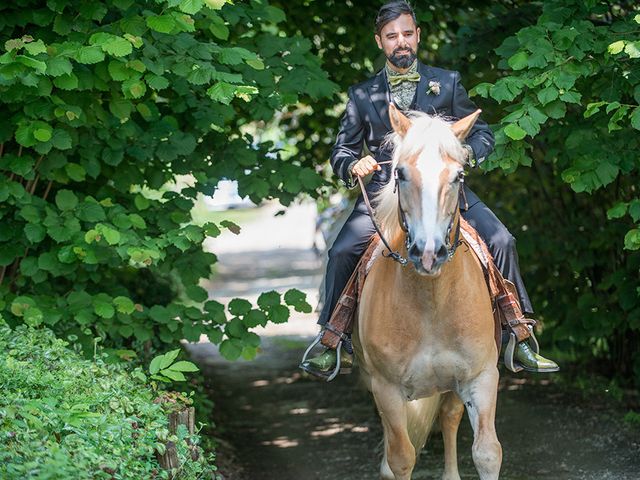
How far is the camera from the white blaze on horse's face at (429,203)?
16.2 ft

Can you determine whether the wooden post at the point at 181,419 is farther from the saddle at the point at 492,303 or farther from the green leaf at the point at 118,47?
the green leaf at the point at 118,47

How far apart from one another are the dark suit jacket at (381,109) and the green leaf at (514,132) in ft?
1.04

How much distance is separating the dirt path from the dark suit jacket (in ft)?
8.88

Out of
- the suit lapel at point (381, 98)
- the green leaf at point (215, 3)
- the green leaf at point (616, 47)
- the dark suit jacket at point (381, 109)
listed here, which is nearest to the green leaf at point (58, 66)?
the green leaf at point (215, 3)

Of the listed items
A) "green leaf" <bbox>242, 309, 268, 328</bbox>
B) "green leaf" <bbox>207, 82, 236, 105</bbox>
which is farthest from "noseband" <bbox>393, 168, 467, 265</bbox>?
"green leaf" <bbox>242, 309, 268, 328</bbox>

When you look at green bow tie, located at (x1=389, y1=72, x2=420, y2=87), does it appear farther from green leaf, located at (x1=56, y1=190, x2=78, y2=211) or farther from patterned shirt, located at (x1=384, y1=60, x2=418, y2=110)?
green leaf, located at (x1=56, y1=190, x2=78, y2=211)

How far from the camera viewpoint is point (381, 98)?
Result: 652 centimetres

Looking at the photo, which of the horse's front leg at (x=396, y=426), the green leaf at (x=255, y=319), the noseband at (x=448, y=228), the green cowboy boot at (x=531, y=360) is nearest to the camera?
the noseband at (x=448, y=228)

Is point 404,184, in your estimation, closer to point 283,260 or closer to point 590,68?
point 590,68

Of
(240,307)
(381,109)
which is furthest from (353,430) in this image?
(381,109)

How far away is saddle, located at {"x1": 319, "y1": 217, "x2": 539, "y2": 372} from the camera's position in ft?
19.8

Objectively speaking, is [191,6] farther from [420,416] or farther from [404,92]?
[420,416]

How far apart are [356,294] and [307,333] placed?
9.85 meters

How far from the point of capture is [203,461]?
19.7 ft
